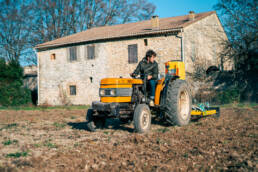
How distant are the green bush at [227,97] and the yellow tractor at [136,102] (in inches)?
386

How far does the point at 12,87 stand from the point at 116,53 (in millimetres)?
8521

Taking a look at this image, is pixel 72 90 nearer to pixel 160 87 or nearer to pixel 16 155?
pixel 160 87

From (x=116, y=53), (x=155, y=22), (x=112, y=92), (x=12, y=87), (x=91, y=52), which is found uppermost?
(x=155, y=22)

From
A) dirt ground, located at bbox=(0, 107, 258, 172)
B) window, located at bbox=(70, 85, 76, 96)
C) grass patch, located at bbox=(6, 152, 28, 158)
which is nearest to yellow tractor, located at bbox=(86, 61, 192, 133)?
dirt ground, located at bbox=(0, 107, 258, 172)

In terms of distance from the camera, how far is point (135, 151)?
4.40 m

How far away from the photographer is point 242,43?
17516 millimetres

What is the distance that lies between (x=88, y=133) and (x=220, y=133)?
2973mm

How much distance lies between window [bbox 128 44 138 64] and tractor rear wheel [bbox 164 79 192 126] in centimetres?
1054

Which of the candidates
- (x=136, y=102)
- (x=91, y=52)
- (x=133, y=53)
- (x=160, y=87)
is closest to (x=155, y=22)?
(x=133, y=53)

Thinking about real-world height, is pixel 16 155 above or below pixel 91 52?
below

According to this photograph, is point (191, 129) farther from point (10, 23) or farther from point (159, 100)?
point (10, 23)

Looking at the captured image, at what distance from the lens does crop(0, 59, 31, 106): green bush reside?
20047 millimetres

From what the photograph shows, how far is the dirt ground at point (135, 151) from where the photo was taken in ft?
12.0

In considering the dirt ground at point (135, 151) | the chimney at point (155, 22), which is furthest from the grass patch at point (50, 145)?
the chimney at point (155, 22)
